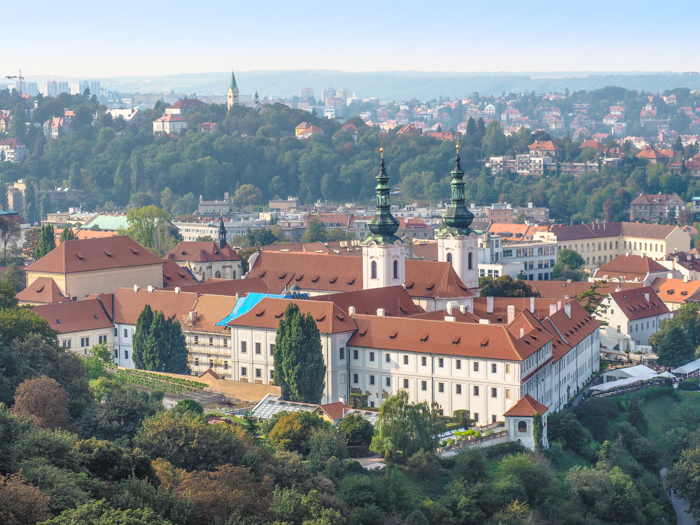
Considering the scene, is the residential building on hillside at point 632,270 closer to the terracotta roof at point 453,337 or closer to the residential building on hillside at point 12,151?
the terracotta roof at point 453,337

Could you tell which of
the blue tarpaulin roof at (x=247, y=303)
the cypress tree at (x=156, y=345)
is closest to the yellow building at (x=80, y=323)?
the cypress tree at (x=156, y=345)

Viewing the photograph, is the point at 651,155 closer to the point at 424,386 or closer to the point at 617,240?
the point at 617,240

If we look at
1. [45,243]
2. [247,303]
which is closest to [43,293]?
[247,303]

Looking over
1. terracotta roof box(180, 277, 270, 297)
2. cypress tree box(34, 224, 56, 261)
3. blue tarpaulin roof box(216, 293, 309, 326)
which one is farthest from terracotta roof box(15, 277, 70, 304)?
cypress tree box(34, 224, 56, 261)

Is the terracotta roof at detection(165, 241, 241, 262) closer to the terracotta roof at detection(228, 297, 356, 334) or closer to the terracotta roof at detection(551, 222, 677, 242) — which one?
the terracotta roof at detection(228, 297, 356, 334)

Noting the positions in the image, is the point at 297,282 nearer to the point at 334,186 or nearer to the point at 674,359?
the point at 674,359

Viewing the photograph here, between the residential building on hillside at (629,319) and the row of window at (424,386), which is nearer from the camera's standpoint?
the row of window at (424,386)
